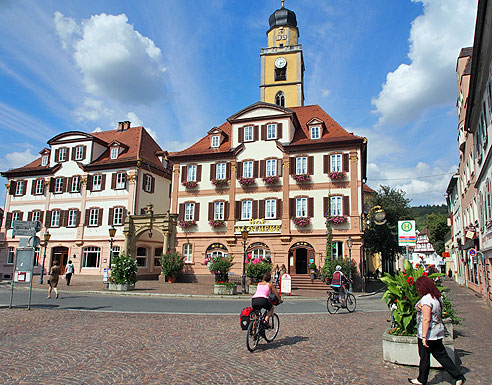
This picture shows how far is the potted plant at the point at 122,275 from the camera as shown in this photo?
24.8 m

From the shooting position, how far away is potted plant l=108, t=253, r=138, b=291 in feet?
81.3

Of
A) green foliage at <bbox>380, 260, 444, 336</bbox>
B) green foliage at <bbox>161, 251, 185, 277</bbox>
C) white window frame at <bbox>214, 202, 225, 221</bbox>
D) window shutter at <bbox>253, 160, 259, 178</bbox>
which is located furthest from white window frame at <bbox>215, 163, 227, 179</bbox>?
green foliage at <bbox>380, 260, 444, 336</bbox>

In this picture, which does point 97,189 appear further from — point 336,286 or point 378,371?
point 378,371

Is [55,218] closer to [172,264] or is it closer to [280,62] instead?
[172,264]

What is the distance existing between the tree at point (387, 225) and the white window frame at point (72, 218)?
2739 cm

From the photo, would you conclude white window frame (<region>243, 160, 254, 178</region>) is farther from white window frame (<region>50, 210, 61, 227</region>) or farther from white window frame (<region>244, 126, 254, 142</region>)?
white window frame (<region>50, 210, 61, 227</region>)

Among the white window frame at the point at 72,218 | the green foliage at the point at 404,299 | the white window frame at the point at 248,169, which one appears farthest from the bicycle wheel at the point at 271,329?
the white window frame at the point at 72,218

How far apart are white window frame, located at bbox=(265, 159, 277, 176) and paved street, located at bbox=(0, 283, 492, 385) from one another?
2195cm

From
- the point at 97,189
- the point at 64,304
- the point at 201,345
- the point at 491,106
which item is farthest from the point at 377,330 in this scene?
the point at 97,189

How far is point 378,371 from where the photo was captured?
7348mm

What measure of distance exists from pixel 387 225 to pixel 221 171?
55.2ft

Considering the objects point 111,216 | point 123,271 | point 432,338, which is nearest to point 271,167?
point 123,271

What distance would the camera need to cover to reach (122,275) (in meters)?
24.9

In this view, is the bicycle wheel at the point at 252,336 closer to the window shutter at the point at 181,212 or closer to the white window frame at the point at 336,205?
the white window frame at the point at 336,205
